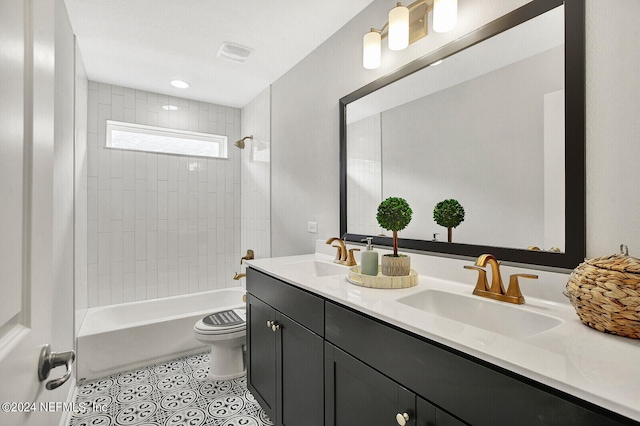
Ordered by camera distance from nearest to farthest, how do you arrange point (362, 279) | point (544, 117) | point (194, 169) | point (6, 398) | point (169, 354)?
1. point (6, 398)
2. point (544, 117)
3. point (362, 279)
4. point (169, 354)
5. point (194, 169)

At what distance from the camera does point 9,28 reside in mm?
521

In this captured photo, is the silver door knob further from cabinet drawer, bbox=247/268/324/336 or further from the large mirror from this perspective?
the large mirror

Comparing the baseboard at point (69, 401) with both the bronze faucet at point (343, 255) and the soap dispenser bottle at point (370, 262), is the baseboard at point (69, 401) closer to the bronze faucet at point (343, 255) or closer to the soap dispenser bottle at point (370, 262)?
the bronze faucet at point (343, 255)

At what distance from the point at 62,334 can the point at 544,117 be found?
262 cm

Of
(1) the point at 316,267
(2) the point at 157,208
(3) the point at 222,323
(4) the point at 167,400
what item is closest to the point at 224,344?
(3) the point at 222,323

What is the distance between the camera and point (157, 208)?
3312mm

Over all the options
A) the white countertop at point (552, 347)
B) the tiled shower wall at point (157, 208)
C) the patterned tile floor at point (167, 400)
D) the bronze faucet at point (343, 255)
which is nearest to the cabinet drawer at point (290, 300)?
the white countertop at point (552, 347)

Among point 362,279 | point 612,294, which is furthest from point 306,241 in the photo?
point 612,294

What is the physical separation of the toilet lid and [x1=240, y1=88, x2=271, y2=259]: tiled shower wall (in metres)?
0.69

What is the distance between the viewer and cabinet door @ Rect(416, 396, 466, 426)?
2.58 feet

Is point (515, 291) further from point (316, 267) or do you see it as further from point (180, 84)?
point (180, 84)

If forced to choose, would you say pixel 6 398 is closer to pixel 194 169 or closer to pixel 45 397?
pixel 45 397

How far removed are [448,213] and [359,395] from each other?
0.83 metres

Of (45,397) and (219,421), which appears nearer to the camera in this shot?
(45,397)
